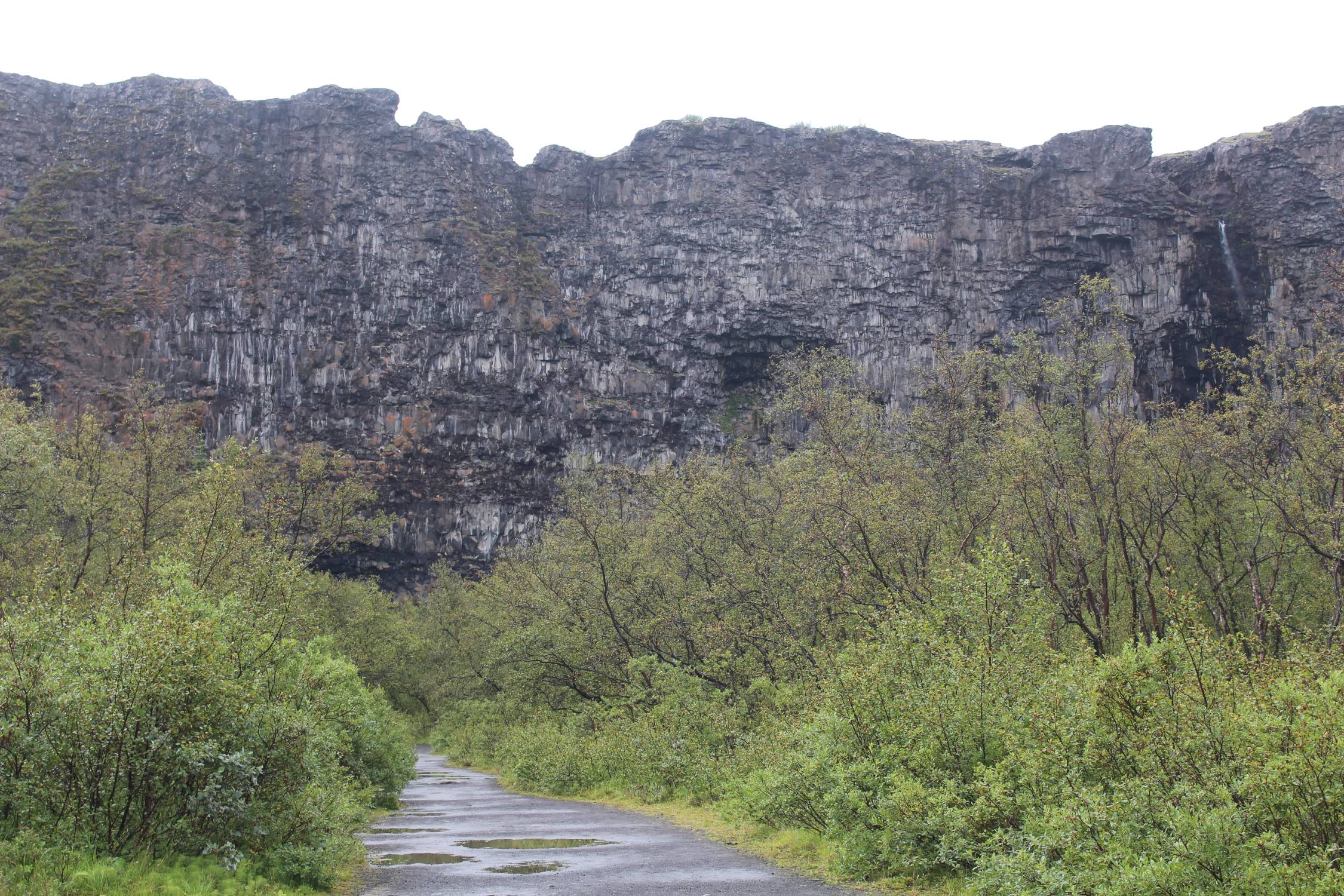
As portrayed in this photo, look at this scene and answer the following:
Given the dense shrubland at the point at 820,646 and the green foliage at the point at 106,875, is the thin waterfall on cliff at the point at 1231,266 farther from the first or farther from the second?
the green foliage at the point at 106,875

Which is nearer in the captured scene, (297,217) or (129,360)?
(129,360)

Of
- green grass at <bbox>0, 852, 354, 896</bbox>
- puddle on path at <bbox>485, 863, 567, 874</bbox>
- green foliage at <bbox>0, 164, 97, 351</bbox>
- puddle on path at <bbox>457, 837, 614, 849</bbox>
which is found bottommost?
puddle on path at <bbox>457, 837, 614, 849</bbox>

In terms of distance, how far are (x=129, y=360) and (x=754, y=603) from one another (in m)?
81.5

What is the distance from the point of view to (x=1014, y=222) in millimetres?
103000

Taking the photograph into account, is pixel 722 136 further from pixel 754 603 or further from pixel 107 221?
pixel 754 603

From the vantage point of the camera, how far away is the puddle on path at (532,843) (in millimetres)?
17547

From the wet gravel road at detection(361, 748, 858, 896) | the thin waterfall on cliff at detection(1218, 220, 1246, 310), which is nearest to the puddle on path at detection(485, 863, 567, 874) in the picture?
the wet gravel road at detection(361, 748, 858, 896)

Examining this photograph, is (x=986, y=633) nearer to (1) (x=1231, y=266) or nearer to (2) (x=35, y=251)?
(1) (x=1231, y=266)

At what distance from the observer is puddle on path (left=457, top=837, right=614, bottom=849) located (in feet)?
57.6

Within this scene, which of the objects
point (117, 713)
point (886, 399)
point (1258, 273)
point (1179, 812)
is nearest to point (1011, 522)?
point (1179, 812)

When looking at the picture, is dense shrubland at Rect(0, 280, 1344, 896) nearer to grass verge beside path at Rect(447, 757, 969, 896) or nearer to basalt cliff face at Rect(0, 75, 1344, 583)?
grass verge beside path at Rect(447, 757, 969, 896)

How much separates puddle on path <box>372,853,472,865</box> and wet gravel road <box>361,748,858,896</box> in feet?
0.10

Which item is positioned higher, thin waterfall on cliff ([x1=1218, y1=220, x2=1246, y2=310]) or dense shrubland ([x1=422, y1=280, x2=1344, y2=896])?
thin waterfall on cliff ([x1=1218, y1=220, x2=1246, y2=310])

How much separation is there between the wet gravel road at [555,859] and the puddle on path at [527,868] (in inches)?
0.7
